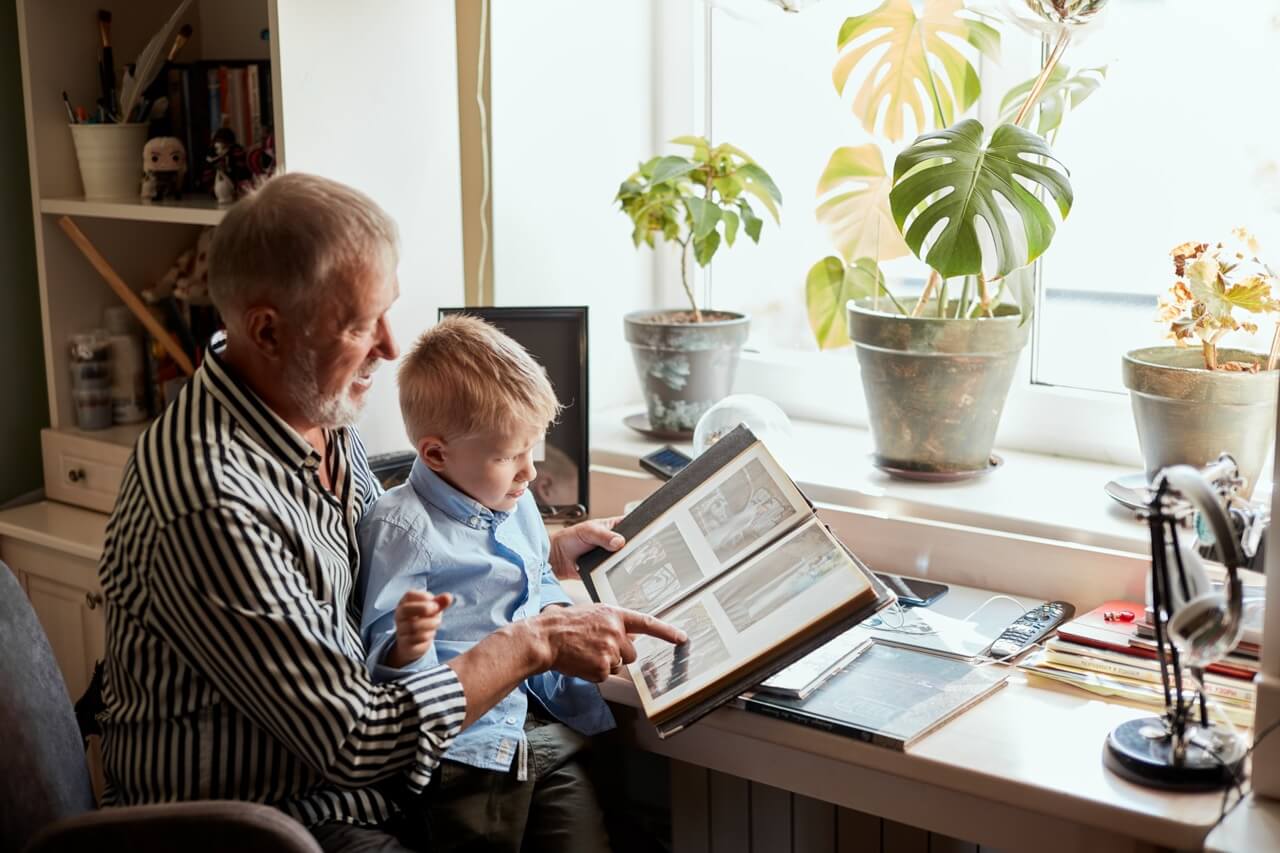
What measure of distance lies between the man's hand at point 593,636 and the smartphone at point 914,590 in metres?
0.38

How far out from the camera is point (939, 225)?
6.40 ft

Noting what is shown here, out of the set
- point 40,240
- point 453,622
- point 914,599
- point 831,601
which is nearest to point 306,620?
point 453,622

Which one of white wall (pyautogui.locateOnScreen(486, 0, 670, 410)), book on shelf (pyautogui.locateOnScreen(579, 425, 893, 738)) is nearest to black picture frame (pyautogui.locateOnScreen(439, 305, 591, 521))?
white wall (pyautogui.locateOnScreen(486, 0, 670, 410))

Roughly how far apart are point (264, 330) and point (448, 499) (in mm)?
311

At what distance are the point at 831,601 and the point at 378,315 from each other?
54cm

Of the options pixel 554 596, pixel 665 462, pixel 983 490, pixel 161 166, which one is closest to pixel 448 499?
pixel 554 596

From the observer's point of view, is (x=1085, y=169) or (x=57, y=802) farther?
(x=1085, y=169)

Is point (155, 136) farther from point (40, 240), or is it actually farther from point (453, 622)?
point (453, 622)

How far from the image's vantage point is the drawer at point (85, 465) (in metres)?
2.22

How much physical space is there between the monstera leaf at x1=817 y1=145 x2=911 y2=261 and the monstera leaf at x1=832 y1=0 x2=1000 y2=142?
56 mm

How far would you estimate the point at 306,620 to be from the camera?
1.24m

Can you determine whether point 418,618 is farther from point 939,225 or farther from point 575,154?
point 575,154

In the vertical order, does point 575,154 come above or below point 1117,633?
above

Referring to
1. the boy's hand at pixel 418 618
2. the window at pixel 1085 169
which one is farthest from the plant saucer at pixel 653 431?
the boy's hand at pixel 418 618
